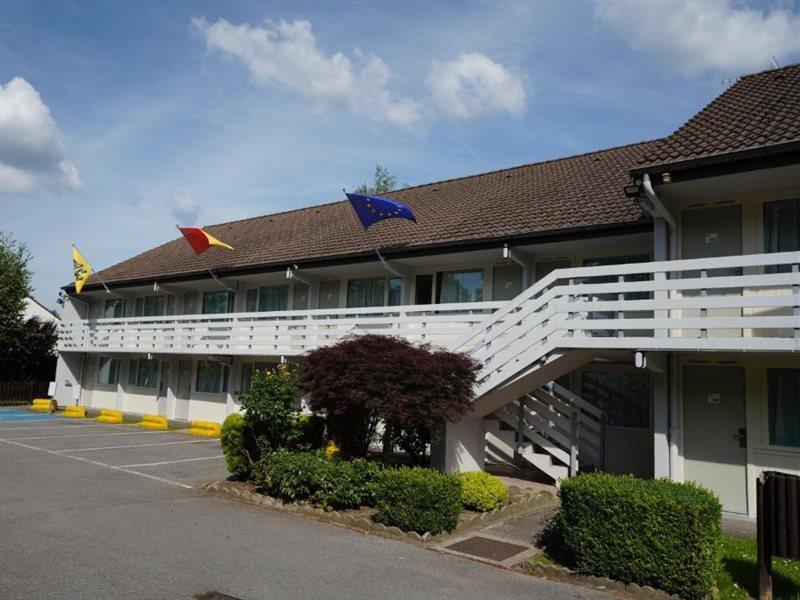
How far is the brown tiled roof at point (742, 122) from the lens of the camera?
10.0 meters

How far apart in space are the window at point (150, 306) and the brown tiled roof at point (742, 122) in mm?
21094

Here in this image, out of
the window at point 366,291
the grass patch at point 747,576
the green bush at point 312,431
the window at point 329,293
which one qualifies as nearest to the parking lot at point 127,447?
the green bush at point 312,431

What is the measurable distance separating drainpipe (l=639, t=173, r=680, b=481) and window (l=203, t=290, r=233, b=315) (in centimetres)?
1624

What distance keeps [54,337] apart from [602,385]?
98.5 ft

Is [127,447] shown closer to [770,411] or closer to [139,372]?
[139,372]

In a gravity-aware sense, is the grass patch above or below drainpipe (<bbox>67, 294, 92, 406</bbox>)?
below

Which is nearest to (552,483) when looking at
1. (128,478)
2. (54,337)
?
(128,478)

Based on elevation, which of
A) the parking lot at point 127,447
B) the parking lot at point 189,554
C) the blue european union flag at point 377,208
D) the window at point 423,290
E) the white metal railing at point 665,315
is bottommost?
the parking lot at point 189,554

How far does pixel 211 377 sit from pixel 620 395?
15.1 meters

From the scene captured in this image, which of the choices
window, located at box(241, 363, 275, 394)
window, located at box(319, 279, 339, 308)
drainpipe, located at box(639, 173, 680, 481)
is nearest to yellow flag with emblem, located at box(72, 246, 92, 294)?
window, located at box(241, 363, 275, 394)

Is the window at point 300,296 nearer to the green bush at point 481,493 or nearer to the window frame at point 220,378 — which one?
the window frame at point 220,378

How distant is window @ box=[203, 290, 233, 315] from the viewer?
923 inches

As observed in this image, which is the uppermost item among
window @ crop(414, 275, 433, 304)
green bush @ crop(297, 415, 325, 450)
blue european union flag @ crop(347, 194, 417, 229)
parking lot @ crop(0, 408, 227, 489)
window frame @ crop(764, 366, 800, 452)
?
blue european union flag @ crop(347, 194, 417, 229)

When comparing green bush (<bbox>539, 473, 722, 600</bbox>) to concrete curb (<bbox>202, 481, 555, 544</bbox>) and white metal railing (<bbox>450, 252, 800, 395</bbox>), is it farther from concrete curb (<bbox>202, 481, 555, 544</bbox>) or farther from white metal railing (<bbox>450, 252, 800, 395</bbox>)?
white metal railing (<bbox>450, 252, 800, 395</bbox>)
